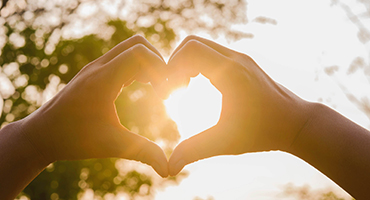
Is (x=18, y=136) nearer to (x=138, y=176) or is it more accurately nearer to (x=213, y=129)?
(x=213, y=129)

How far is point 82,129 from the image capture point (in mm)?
2457

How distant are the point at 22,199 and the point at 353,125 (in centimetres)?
1859

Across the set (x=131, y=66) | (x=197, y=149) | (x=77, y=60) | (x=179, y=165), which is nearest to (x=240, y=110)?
(x=197, y=149)

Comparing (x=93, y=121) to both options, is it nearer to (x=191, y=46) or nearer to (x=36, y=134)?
(x=36, y=134)

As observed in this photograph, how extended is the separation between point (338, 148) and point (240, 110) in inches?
33.7

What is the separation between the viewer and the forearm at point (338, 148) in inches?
84.0

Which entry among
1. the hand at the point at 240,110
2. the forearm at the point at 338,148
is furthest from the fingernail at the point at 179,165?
the forearm at the point at 338,148

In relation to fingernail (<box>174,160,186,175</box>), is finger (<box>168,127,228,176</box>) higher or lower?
higher

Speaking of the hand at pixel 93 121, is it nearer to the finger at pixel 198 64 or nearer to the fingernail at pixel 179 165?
the fingernail at pixel 179 165

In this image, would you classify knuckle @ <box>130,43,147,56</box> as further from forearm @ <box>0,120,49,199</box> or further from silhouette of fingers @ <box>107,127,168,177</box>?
forearm @ <box>0,120,49,199</box>

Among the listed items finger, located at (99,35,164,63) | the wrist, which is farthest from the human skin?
the wrist

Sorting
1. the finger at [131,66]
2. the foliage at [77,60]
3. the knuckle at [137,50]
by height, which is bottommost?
the foliage at [77,60]

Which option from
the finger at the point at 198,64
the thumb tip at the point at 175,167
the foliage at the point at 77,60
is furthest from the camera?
the foliage at the point at 77,60

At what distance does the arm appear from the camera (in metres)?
2.35
